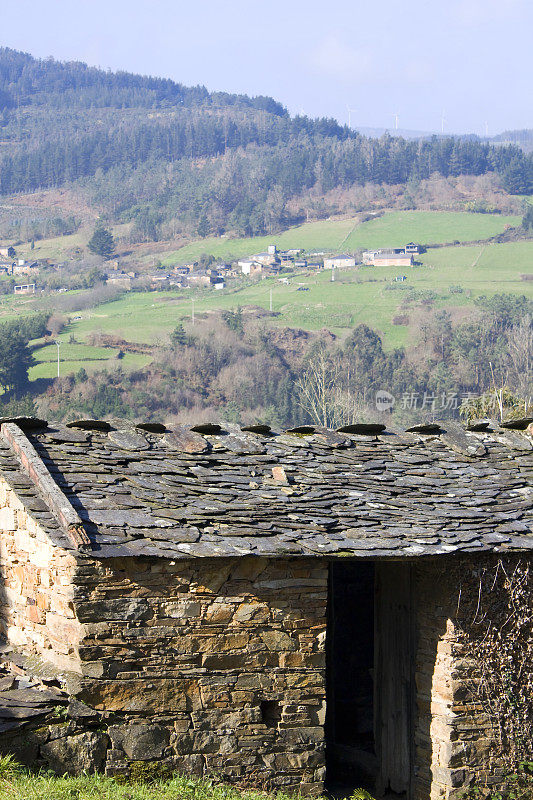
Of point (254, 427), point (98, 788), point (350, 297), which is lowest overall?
point (98, 788)

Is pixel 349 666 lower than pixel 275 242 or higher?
lower

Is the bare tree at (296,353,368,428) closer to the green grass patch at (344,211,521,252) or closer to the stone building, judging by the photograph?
the green grass patch at (344,211,521,252)

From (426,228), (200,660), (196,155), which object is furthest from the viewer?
(196,155)

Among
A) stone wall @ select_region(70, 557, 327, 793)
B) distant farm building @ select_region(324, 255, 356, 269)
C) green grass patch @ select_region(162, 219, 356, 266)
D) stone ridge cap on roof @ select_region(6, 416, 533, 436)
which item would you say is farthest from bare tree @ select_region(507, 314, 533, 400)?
stone wall @ select_region(70, 557, 327, 793)

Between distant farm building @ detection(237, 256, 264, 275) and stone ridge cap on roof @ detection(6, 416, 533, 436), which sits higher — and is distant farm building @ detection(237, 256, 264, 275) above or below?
above

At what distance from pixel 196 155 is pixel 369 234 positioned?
1822 inches

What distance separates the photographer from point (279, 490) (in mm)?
8180

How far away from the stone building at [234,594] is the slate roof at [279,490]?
0.07 feet

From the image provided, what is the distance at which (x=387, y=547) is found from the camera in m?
7.54

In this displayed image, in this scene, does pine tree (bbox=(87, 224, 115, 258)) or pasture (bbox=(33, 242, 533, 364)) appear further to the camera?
pine tree (bbox=(87, 224, 115, 258))

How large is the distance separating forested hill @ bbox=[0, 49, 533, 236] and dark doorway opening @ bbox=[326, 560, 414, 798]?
345 feet

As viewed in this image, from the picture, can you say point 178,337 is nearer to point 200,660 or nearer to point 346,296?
point 346,296

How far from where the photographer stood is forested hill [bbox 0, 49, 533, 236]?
11850cm

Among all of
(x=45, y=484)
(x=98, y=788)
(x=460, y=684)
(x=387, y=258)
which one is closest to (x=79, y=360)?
(x=387, y=258)
